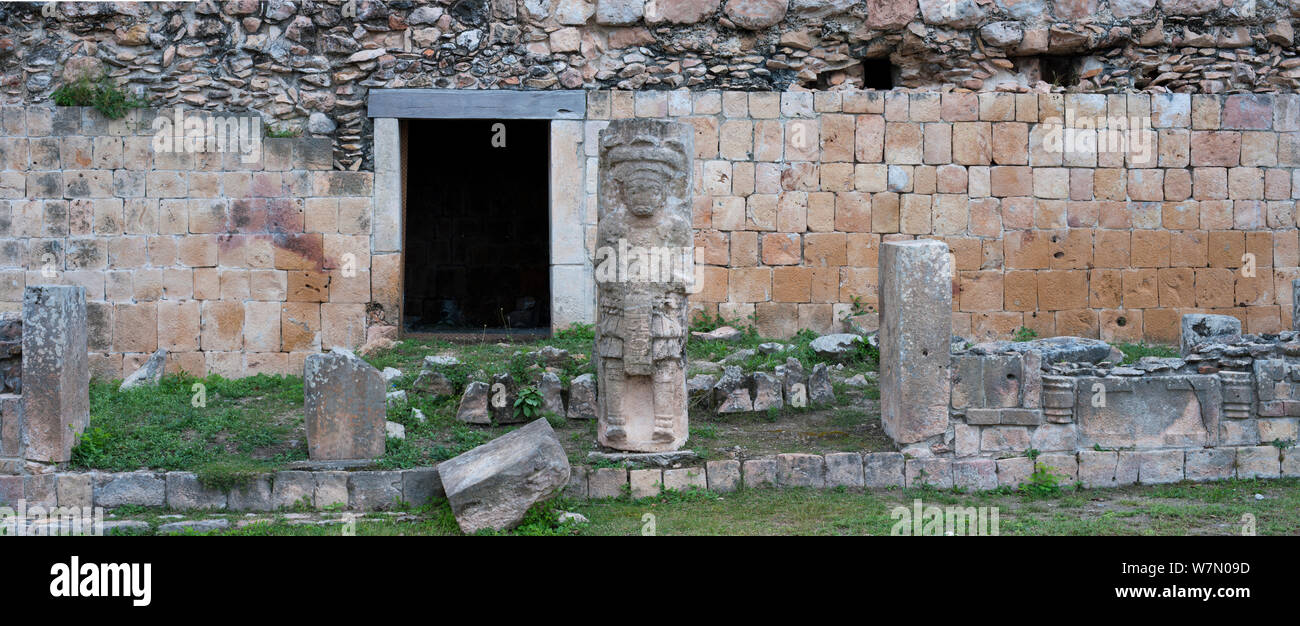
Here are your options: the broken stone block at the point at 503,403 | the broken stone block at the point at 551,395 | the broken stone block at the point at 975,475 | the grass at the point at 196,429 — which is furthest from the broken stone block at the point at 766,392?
the grass at the point at 196,429

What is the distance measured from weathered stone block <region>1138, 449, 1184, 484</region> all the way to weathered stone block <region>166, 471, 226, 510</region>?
21.2 ft

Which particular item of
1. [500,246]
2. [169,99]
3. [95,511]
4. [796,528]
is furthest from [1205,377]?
[500,246]

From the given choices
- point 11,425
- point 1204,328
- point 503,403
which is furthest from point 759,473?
point 11,425

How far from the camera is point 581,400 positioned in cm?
966

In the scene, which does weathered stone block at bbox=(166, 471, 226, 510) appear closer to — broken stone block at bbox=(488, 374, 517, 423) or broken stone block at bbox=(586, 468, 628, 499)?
broken stone block at bbox=(488, 374, 517, 423)

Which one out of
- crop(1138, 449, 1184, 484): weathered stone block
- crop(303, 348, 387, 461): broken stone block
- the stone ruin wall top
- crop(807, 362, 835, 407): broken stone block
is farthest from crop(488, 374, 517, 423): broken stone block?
crop(1138, 449, 1184, 484): weathered stone block

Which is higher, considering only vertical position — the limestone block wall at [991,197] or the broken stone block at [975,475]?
the limestone block wall at [991,197]

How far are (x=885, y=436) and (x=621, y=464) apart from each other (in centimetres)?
213

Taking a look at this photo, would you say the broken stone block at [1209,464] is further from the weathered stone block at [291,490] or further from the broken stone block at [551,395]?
the weathered stone block at [291,490]

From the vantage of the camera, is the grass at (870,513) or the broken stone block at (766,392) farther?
the broken stone block at (766,392)

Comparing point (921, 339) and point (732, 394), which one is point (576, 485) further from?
point (921, 339)

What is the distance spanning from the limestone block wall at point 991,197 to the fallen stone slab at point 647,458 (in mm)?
4798

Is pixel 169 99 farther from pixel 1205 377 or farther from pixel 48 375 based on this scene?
pixel 1205 377

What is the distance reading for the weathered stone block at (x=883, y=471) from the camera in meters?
8.36
